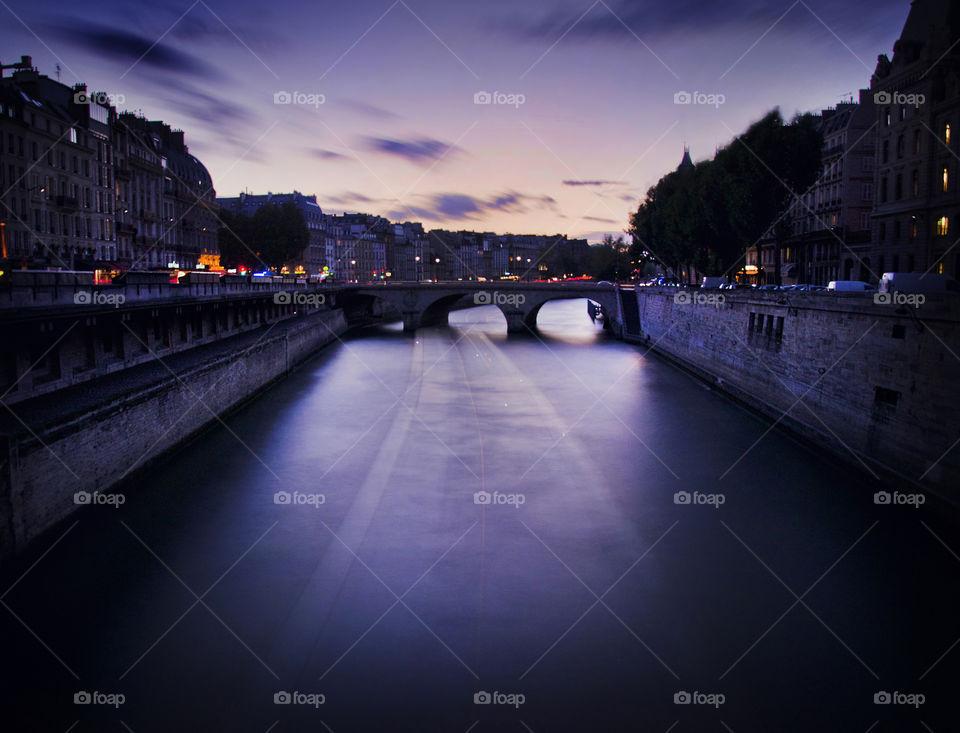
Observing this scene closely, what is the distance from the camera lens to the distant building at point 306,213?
384ft

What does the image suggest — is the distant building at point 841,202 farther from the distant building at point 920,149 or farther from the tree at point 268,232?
the tree at point 268,232

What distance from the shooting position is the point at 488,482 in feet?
70.7

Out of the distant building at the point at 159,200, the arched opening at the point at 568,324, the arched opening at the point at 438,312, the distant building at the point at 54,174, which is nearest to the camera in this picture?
the distant building at the point at 54,174

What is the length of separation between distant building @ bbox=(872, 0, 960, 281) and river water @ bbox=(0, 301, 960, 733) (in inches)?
632

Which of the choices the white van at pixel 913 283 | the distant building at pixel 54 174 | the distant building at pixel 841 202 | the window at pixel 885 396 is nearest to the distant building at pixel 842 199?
the distant building at pixel 841 202

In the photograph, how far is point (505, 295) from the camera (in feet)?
229

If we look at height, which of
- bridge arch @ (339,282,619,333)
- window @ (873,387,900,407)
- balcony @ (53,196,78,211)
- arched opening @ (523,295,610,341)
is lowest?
arched opening @ (523,295,610,341)

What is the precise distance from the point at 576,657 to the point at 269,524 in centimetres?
891

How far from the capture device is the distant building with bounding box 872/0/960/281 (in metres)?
32.5

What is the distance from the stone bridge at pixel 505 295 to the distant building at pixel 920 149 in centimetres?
2933

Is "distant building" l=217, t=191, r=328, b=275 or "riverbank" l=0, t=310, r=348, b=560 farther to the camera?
"distant building" l=217, t=191, r=328, b=275

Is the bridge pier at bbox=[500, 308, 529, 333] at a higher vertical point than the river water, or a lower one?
higher

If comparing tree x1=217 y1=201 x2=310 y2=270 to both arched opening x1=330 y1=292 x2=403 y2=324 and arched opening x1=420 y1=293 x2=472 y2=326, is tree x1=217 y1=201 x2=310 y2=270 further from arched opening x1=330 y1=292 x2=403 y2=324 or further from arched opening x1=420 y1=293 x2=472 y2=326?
arched opening x1=420 y1=293 x2=472 y2=326

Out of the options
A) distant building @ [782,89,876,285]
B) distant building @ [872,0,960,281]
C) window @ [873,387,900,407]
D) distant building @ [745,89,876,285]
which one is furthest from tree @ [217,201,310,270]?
window @ [873,387,900,407]
